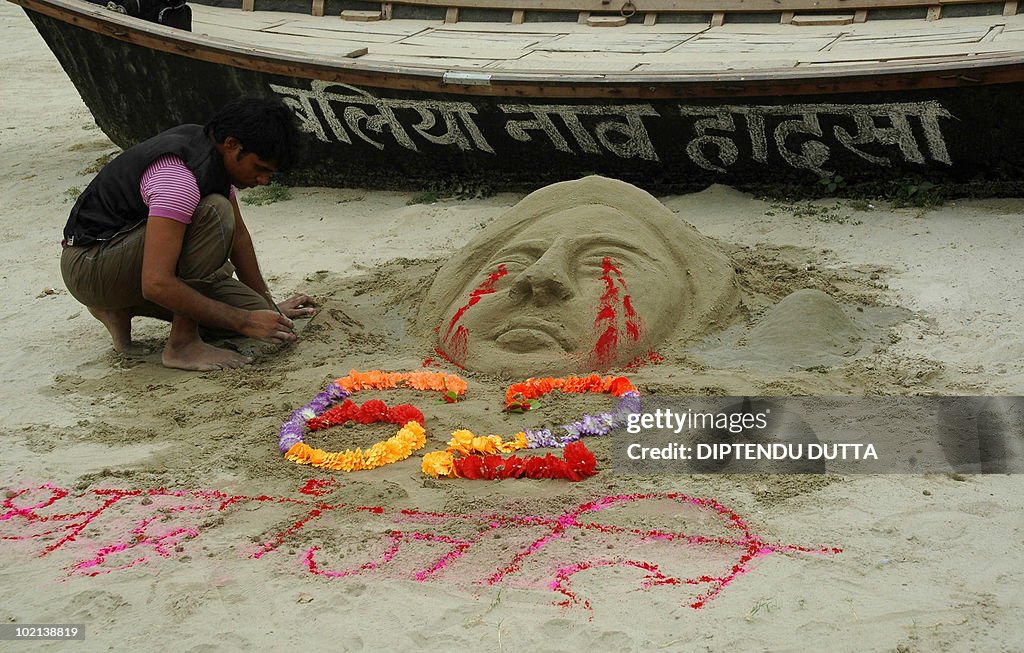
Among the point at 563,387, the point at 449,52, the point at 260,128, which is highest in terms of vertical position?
the point at 449,52

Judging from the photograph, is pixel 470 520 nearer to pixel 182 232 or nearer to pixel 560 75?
pixel 182 232

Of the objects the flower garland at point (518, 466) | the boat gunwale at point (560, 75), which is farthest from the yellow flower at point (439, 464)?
the boat gunwale at point (560, 75)

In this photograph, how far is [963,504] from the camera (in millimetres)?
3107

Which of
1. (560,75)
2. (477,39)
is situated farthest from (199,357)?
(477,39)

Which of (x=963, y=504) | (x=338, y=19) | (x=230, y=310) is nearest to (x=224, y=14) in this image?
(x=338, y=19)

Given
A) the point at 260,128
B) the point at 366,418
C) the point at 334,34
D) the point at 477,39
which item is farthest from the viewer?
the point at 334,34

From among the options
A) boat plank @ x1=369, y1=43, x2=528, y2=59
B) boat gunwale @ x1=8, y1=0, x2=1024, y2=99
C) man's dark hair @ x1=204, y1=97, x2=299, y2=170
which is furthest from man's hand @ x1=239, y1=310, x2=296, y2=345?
boat plank @ x1=369, y1=43, x2=528, y2=59

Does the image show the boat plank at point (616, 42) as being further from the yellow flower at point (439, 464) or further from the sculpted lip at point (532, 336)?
the yellow flower at point (439, 464)

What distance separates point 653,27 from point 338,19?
2.43 m

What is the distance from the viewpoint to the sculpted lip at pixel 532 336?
4195 mm

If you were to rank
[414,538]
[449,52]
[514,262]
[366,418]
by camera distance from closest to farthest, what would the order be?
1. [414,538]
2. [366,418]
3. [514,262]
4. [449,52]

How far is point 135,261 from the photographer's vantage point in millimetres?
4367

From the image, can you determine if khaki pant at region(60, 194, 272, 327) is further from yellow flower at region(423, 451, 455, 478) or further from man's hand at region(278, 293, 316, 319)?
yellow flower at region(423, 451, 455, 478)

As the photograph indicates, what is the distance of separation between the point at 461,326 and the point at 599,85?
7.35 feet
